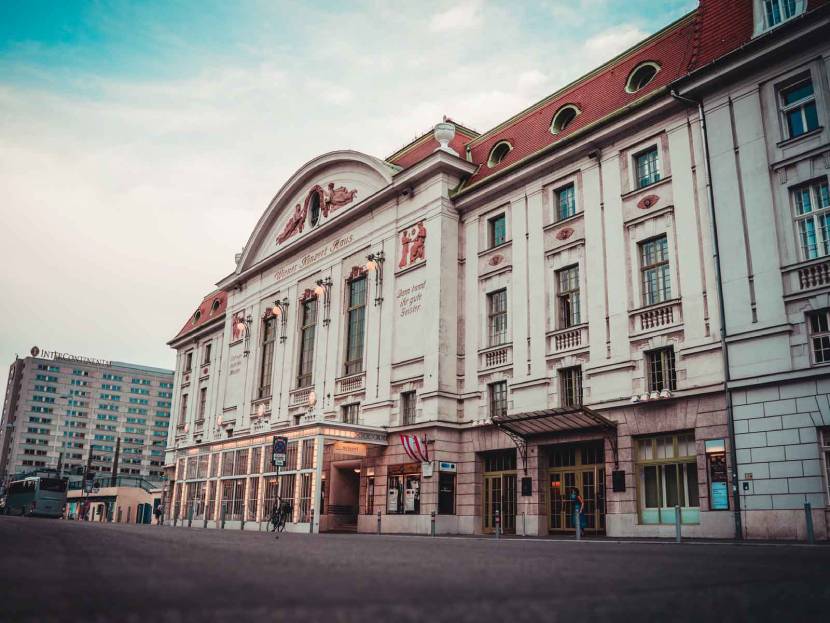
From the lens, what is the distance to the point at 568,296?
28.2m

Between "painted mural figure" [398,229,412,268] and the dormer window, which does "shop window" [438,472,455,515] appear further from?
the dormer window

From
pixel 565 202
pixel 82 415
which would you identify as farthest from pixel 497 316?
pixel 82 415

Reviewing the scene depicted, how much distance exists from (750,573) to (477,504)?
76.0ft

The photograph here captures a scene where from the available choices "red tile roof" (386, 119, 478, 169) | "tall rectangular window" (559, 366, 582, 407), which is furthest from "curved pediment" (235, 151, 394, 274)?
"tall rectangular window" (559, 366, 582, 407)

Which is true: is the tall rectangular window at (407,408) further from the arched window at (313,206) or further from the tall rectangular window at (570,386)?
the arched window at (313,206)

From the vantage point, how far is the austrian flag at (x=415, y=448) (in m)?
30.1

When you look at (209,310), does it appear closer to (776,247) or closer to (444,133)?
(444,133)

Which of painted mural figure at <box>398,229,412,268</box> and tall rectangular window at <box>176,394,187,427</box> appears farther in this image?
tall rectangular window at <box>176,394,187,427</box>

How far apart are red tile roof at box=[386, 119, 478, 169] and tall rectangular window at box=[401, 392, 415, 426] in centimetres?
1093

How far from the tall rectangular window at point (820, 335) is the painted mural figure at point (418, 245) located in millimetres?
17004

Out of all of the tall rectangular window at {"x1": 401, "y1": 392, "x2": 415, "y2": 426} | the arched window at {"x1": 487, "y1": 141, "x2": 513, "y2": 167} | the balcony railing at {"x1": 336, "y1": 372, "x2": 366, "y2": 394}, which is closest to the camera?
the tall rectangular window at {"x1": 401, "y1": 392, "x2": 415, "y2": 426}

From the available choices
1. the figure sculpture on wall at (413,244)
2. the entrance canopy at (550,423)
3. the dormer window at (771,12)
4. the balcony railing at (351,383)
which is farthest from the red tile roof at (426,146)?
the dormer window at (771,12)

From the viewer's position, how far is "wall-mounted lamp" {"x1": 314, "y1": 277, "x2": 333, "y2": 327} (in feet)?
127

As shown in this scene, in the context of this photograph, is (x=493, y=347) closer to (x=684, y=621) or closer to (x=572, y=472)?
(x=572, y=472)
